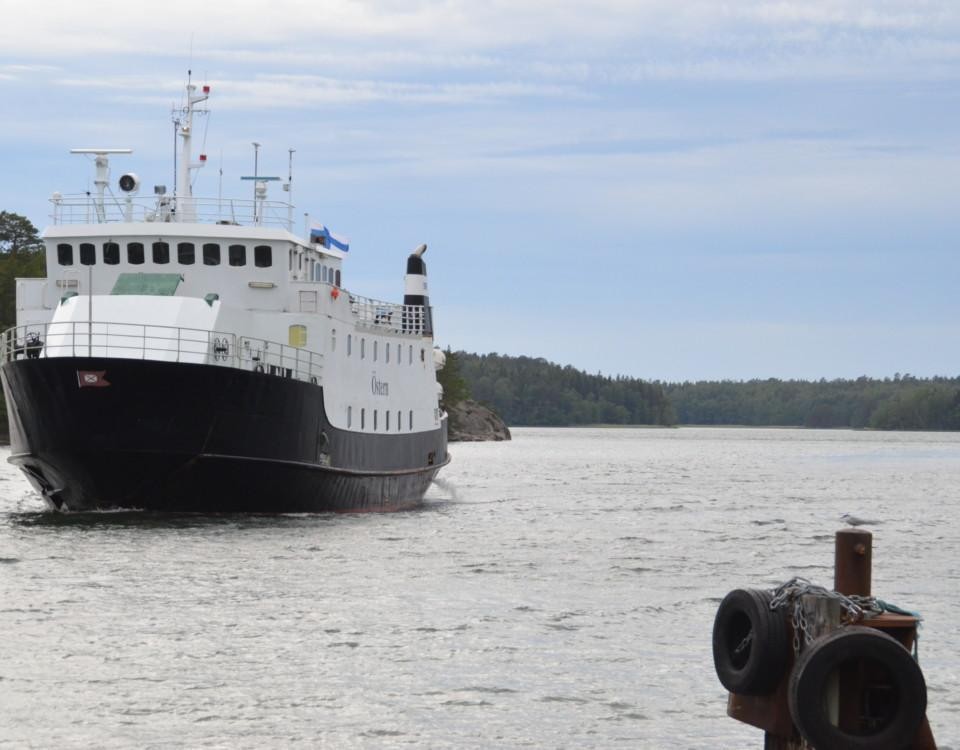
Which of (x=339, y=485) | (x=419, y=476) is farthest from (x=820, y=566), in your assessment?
(x=419, y=476)

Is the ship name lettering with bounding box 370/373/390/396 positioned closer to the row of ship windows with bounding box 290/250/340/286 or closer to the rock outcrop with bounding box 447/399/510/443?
the row of ship windows with bounding box 290/250/340/286

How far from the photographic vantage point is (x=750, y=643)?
1103cm

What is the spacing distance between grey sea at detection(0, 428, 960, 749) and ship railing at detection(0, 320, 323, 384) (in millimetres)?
3165

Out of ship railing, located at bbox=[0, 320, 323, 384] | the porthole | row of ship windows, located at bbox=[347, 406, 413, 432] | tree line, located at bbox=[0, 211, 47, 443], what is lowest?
row of ship windows, located at bbox=[347, 406, 413, 432]

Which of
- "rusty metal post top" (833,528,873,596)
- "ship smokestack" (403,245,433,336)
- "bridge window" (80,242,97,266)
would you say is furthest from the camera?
"ship smokestack" (403,245,433,336)

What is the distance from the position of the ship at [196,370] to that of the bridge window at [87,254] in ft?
0.07

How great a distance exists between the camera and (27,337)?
1259 inches

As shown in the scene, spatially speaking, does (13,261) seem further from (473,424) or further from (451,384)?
(473,424)

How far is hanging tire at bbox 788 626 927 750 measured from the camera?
1020cm

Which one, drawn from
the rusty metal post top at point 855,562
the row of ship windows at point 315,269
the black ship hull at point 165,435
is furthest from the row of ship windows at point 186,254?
the rusty metal post top at point 855,562

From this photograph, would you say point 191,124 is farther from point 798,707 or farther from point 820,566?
point 798,707

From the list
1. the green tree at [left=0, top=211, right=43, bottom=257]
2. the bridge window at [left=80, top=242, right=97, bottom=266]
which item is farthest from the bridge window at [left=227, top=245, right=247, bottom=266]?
the green tree at [left=0, top=211, right=43, bottom=257]

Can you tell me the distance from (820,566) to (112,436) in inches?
529

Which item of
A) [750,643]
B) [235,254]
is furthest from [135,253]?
[750,643]
